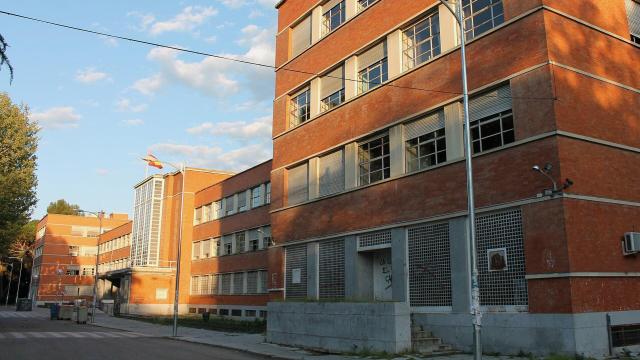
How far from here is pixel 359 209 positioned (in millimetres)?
22203

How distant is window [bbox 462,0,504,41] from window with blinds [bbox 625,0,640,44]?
4460mm

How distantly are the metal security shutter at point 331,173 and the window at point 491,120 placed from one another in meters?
7.61

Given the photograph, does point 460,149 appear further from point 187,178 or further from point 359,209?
point 187,178

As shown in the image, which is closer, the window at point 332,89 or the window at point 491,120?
the window at point 491,120

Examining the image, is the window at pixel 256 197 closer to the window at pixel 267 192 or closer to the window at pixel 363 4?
the window at pixel 267 192

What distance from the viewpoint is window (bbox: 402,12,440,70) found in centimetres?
1992

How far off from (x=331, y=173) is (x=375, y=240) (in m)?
4.71

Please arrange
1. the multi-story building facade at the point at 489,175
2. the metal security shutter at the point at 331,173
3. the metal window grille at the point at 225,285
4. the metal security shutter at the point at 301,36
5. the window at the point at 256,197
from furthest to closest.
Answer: the metal window grille at the point at 225,285 < the window at the point at 256,197 < the metal security shutter at the point at 301,36 < the metal security shutter at the point at 331,173 < the multi-story building facade at the point at 489,175

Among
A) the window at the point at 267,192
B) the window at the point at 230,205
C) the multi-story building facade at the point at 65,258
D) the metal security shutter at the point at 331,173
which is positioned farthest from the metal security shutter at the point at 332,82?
the multi-story building facade at the point at 65,258

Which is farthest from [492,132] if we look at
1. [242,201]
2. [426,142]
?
[242,201]

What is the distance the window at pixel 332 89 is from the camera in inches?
985

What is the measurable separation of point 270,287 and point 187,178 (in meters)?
28.3

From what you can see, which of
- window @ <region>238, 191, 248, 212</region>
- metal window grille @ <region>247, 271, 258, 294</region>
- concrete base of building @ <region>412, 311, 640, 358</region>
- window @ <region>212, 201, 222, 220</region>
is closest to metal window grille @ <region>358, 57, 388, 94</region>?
concrete base of building @ <region>412, 311, 640, 358</region>

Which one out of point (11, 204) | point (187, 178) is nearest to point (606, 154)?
point (11, 204)
